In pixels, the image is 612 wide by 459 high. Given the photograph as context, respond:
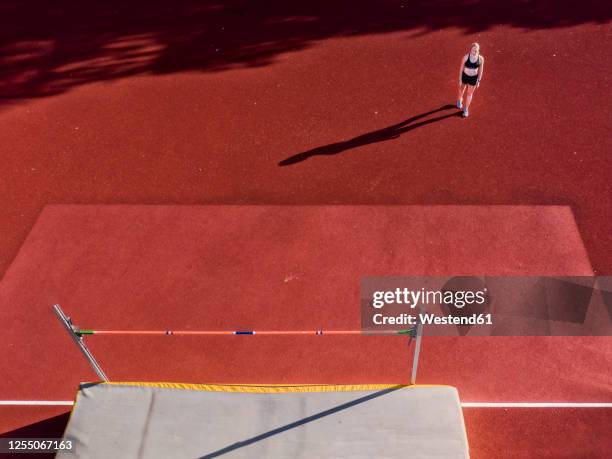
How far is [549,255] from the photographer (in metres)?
9.22

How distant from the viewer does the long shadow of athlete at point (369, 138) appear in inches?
441

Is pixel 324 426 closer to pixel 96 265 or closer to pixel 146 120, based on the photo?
pixel 96 265

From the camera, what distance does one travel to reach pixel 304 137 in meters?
11.6

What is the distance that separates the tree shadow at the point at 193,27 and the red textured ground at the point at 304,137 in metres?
0.06

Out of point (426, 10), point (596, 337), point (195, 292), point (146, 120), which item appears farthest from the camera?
point (426, 10)

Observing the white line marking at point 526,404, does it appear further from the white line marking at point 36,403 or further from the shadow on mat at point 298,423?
the shadow on mat at point 298,423

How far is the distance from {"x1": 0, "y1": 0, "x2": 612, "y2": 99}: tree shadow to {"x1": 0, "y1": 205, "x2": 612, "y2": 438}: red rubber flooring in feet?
16.9

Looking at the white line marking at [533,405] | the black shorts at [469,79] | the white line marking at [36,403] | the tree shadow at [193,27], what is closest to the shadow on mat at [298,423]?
the white line marking at [533,405]

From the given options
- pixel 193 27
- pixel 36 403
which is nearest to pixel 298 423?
pixel 36 403

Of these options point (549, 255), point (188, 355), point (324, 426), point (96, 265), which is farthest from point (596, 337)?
point (96, 265)

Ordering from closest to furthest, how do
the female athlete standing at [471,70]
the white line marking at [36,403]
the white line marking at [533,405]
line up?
the white line marking at [533,405] → the white line marking at [36,403] → the female athlete standing at [471,70]

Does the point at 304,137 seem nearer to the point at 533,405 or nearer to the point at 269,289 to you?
the point at 269,289

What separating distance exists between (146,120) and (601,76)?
36.9 feet

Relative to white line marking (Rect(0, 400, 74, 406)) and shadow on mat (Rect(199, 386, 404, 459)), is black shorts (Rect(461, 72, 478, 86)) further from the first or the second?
white line marking (Rect(0, 400, 74, 406))
